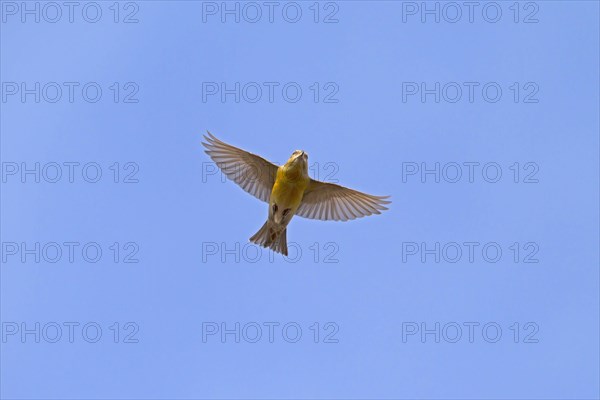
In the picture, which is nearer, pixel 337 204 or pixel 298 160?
pixel 298 160

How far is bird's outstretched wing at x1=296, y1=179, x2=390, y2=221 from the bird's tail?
98 cm

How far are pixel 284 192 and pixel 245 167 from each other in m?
1.56

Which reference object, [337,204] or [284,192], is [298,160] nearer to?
[284,192]

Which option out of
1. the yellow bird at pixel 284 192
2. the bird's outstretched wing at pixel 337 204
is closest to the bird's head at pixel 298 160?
the yellow bird at pixel 284 192

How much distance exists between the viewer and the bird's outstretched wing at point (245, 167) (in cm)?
2555

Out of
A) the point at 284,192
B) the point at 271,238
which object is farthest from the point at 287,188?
the point at 271,238

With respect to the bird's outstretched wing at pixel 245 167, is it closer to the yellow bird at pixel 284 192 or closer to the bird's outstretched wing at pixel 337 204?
the yellow bird at pixel 284 192

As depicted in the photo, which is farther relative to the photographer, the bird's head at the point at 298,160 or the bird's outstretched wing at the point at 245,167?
the bird's outstretched wing at the point at 245,167

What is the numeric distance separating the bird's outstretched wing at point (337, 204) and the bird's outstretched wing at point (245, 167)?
0.91m

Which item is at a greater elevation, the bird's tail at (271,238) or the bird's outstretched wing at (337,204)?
the bird's outstretched wing at (337,204)

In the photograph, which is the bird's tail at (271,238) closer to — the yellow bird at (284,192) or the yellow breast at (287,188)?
the yellow bird at (284,192)

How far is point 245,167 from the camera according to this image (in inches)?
1024

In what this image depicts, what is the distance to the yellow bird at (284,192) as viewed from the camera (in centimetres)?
2488

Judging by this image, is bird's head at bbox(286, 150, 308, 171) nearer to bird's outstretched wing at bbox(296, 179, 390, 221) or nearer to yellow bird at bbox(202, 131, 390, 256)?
yellow bird at bbox(202, 131, 390, 256)
